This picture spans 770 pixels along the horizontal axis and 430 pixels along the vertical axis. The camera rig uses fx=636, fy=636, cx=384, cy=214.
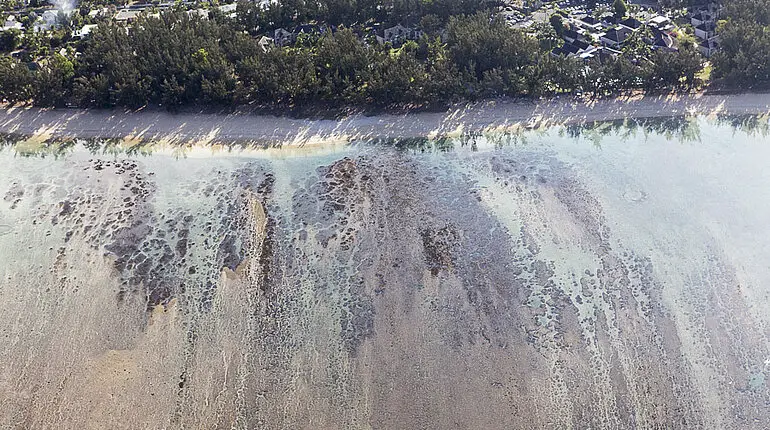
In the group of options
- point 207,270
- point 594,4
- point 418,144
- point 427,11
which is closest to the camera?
point 207,270

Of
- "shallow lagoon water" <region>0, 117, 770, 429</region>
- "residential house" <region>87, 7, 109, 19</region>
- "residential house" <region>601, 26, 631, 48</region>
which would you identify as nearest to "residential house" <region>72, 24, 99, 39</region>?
"residential house" <region>87, 7, 109, 19</region>

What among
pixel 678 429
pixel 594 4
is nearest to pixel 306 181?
pixel 678 429

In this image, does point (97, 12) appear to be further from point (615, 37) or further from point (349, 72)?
point (615, 37)

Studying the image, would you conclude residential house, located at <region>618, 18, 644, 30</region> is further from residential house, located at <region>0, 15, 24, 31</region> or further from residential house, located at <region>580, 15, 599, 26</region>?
residential house, located at <region>0, 15, 24, 31</region>

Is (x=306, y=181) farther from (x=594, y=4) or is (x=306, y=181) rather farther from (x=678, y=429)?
(x=594, y=4)

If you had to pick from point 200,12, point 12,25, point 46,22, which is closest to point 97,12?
point 46,22

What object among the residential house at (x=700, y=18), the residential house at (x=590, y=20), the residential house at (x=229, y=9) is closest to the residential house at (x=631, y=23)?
the residential house at (x=590, y=20)

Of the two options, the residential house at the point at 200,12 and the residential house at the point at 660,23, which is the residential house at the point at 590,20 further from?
the residential house at the point at 200,12
